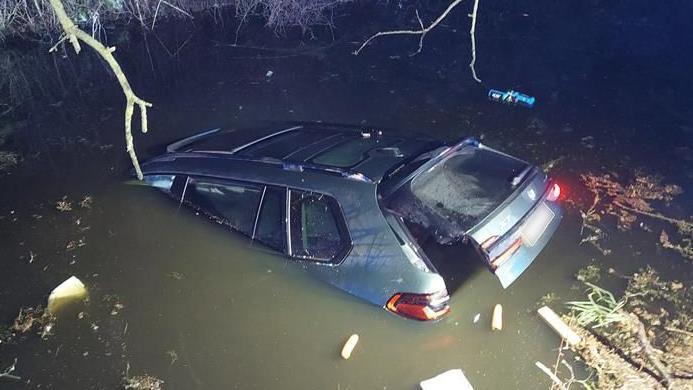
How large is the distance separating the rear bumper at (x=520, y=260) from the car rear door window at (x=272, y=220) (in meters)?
1.82

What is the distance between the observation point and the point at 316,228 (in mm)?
3961

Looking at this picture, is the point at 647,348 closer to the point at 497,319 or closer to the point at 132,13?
the point at 497,319

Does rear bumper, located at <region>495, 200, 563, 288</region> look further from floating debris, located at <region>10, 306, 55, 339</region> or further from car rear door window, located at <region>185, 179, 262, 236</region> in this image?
floating debris, located at <region>10, 306, 55, 339</region>

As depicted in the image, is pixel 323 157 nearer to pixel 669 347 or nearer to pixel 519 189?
pixel 519 189

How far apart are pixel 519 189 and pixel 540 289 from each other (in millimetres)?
1106

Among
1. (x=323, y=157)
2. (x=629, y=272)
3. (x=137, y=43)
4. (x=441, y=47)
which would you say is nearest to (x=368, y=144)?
(x=323, y=157)

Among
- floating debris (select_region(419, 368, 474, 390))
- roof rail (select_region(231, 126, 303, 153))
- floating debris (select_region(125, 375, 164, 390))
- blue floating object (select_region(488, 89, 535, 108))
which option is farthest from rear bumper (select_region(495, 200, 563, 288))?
blue floating object (select_region(488, 89, 535, 108))

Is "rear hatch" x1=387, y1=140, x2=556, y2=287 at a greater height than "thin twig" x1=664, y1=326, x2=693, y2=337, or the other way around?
"rear hatch" x1=387, y1=140, x2=556, y2=287

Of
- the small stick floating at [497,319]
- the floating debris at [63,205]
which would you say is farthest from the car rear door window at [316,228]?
the floating debris at [63,205]

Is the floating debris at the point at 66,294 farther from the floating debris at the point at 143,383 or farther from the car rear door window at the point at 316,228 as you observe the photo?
the car rear door window at the point at 316,228

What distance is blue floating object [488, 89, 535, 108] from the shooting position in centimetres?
789

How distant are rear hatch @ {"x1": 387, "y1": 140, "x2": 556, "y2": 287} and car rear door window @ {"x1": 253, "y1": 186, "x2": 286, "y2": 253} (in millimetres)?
999

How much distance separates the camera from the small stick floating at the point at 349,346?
3846 millimetres

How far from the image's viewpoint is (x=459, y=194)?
3875 mm
